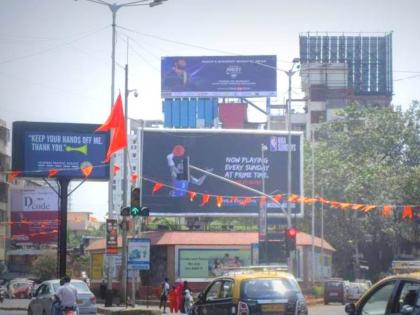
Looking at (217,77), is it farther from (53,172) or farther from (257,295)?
(257,295)

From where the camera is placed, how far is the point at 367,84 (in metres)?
105

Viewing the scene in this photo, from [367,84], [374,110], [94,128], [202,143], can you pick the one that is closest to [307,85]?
[367,84]

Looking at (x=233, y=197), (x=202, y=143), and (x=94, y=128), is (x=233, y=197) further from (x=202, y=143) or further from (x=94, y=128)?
(x=94, y=128)

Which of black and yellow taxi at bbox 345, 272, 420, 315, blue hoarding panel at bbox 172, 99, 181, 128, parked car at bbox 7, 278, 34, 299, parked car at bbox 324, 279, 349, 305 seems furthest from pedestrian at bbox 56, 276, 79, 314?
parked car at bbox 7, 278, 34, 299

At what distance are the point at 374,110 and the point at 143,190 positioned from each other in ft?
107

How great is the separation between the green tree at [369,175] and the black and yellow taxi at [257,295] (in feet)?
155

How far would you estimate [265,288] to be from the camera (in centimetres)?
1614

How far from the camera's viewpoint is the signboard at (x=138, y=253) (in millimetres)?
30312

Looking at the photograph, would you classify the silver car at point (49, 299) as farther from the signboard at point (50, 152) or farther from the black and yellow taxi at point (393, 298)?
the black and yellow taxi at point (393, 298)

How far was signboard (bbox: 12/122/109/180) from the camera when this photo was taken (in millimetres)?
40375

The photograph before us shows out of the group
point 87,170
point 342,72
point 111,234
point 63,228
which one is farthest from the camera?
point 342,72

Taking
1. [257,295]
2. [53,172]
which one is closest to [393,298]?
[257,295]

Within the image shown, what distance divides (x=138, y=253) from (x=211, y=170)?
66.8ft

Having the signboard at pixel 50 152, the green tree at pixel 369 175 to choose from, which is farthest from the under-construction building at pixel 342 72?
the signboard at pixel 50 152
